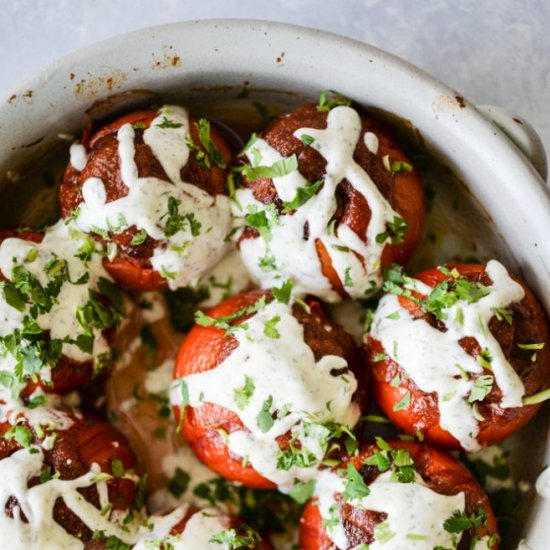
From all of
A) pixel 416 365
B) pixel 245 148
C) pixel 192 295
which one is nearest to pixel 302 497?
pixel 416 365

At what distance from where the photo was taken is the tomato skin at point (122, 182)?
1.73m

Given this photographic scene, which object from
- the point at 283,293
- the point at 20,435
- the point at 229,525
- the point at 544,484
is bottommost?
the point at 229,525

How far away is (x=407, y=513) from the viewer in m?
1.67

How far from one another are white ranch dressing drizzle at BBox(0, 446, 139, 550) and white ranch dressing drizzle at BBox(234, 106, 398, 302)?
62 cm

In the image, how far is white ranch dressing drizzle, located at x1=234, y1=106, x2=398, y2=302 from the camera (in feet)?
5.68

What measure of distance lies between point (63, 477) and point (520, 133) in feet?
3.82

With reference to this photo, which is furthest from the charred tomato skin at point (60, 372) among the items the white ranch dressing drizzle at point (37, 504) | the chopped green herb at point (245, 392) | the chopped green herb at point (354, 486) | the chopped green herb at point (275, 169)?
the chopped green herb at point (354, 486)

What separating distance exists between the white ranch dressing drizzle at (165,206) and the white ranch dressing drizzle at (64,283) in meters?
0.07

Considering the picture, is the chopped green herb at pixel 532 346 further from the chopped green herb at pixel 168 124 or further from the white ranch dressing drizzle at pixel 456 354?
the chopped green herb at pixel 168 124

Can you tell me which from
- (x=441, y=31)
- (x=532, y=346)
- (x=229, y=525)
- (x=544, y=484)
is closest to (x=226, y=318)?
(x=229, y=525)

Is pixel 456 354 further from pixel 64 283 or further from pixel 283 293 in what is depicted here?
pixel 64 283

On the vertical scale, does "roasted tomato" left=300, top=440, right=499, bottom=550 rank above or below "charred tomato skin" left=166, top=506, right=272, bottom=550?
above

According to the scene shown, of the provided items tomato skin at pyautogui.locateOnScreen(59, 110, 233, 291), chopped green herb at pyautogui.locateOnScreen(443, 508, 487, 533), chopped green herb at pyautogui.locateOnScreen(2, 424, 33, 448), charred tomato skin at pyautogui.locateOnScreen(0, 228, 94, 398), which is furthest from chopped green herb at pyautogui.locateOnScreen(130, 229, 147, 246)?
chopped green herb at pyautogui.locateOnScreen(443, 508, 487, 533)

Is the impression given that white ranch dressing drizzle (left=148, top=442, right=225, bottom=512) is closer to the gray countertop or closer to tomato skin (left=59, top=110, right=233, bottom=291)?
tomato skin (left=59, top=110, right=233, bottom=291)
